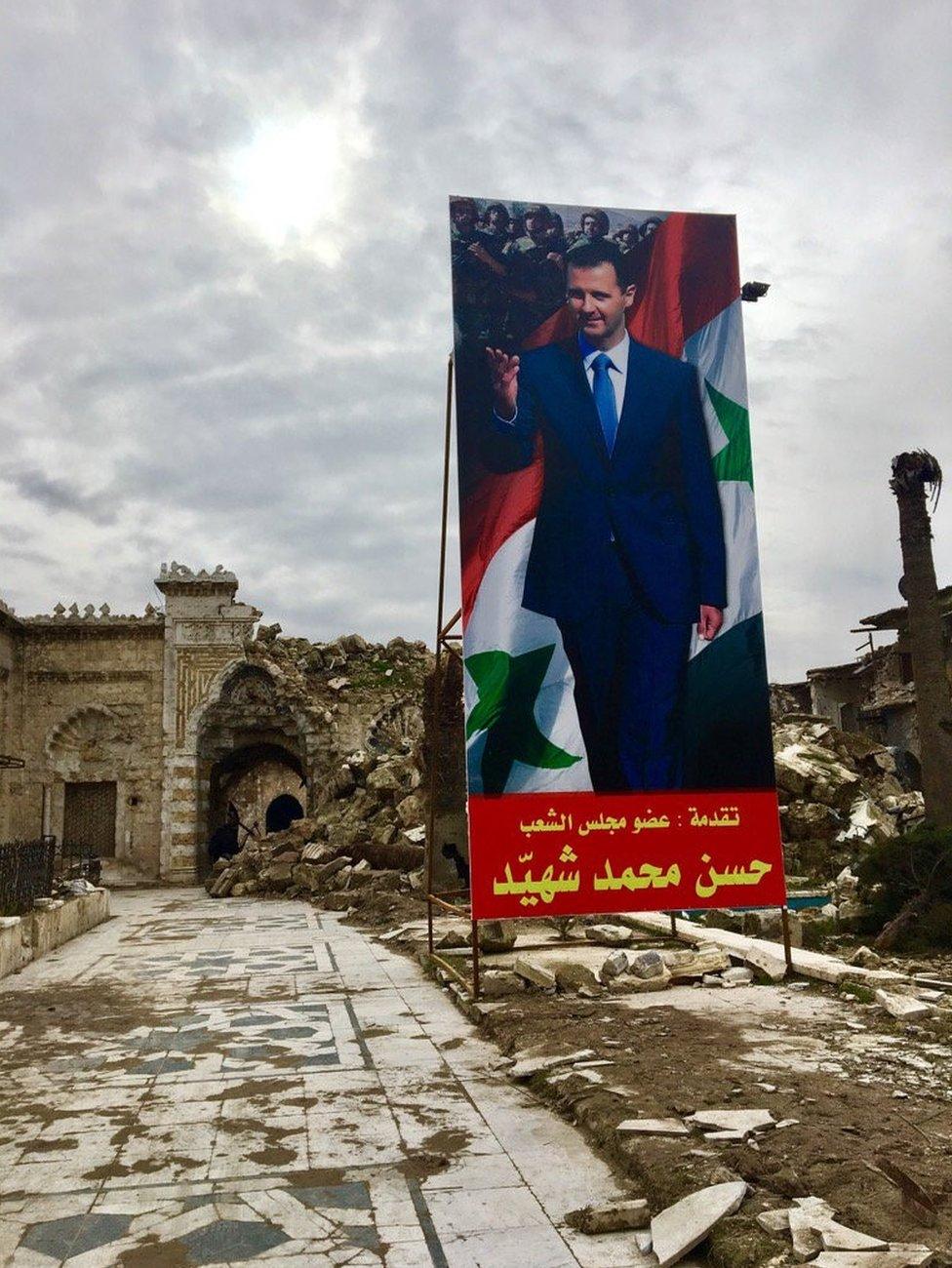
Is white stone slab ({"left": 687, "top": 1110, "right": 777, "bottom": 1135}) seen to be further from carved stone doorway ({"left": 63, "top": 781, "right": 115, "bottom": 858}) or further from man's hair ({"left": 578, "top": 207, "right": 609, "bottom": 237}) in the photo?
carved stone doorway ({"left": 63, "top": 781, "right": 115, "bottom": 858})

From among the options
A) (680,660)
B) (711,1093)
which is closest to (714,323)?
(680,660)

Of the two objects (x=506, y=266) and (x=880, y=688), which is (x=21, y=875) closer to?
(x=506, y=266)

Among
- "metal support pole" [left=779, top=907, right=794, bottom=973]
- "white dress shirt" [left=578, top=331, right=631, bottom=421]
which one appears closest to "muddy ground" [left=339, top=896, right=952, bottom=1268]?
"metal support pole" [left=779, top=907, right=794, bottom=973]

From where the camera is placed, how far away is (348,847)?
18297 mm

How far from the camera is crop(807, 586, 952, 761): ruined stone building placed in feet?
87.7

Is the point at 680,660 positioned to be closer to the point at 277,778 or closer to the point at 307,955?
the point at 307,955

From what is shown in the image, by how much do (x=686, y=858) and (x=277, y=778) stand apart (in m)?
29.1

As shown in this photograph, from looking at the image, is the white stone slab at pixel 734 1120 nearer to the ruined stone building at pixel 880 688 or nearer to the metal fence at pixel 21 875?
the metal fence at pixel 21 875

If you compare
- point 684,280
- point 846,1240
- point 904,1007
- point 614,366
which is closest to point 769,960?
point 904,1007

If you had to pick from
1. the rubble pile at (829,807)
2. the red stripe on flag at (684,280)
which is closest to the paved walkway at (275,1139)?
the red stripe on flag at (684,280)

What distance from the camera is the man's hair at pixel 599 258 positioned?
8016 mm

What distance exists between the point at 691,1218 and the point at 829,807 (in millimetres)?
14792

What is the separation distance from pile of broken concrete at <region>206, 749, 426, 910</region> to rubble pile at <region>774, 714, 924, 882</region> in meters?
6.35

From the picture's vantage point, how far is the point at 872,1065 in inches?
191
